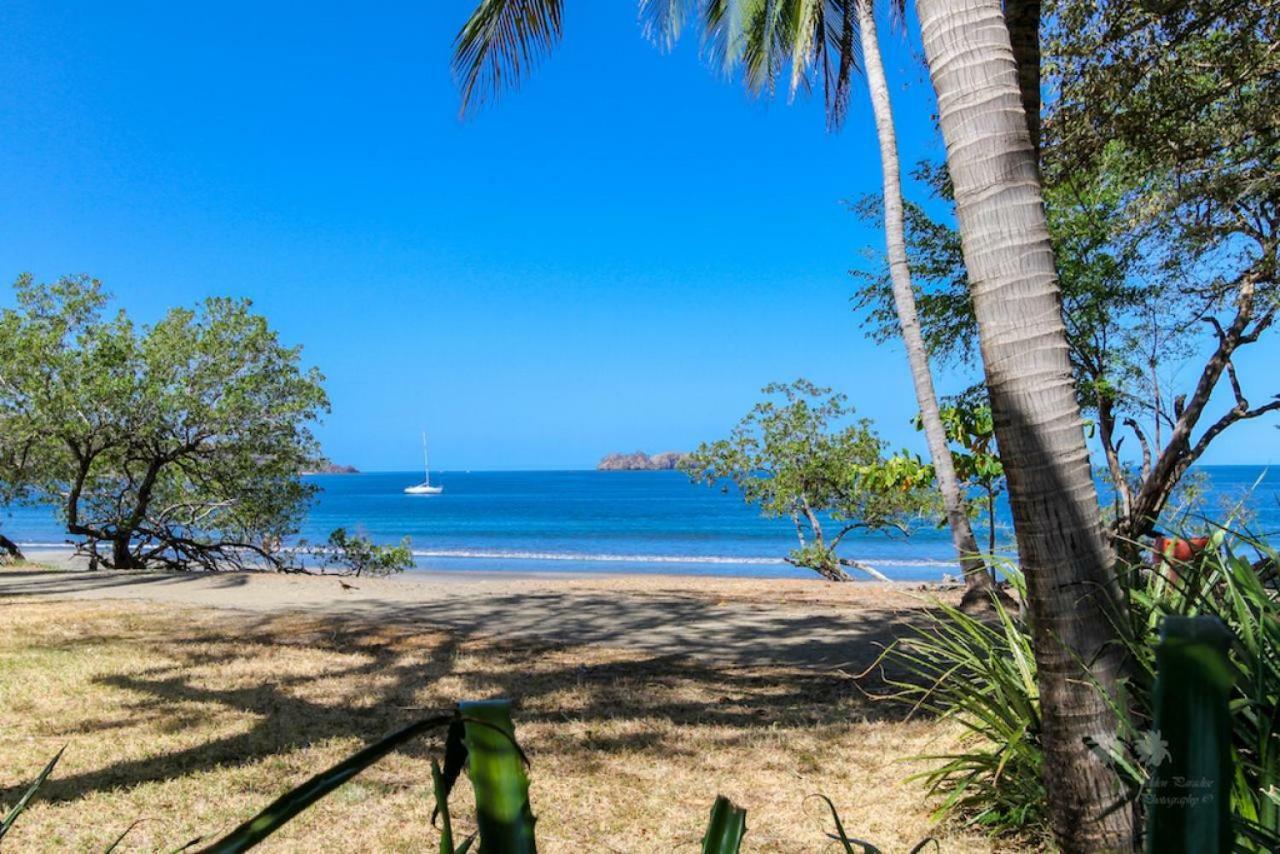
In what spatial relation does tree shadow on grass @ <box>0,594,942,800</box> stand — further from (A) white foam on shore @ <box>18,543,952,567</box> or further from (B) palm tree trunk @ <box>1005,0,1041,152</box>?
(A) white foam on shore @ <box>18,543,952,567</box>

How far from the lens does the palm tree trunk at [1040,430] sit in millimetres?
2275

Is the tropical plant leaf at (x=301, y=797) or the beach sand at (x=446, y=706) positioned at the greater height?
the tropical plant leaf at (x=301, y=797)

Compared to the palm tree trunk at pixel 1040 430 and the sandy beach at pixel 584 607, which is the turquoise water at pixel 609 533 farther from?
the sandy beach at pixel 584 607

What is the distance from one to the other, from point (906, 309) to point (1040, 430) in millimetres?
5509

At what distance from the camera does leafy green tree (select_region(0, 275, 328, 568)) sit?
42.0ft

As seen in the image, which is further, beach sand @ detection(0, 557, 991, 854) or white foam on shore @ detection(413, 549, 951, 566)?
white foam on shore @ detection(413, 549, 951, 566)

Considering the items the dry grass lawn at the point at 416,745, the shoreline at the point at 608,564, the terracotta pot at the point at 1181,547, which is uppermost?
the terracotta pot at the point at 1181,547

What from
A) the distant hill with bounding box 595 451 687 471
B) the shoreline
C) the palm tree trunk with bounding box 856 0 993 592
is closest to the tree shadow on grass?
the palm tree trunk with bounding box 856 0 993 592

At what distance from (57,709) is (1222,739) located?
18.3 ft

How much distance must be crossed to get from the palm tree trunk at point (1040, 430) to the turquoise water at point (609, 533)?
186 centimetres

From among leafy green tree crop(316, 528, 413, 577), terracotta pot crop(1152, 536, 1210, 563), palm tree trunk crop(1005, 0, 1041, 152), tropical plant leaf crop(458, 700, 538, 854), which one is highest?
palm tree trunk crop(1005, 0, 1041, 152)

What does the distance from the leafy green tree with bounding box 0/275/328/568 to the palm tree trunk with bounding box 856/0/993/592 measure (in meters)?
9.97

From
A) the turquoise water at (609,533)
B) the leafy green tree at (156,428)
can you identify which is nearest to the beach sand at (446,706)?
the turquoise water at (609,533)

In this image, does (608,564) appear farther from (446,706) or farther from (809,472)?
A: (446,706)
